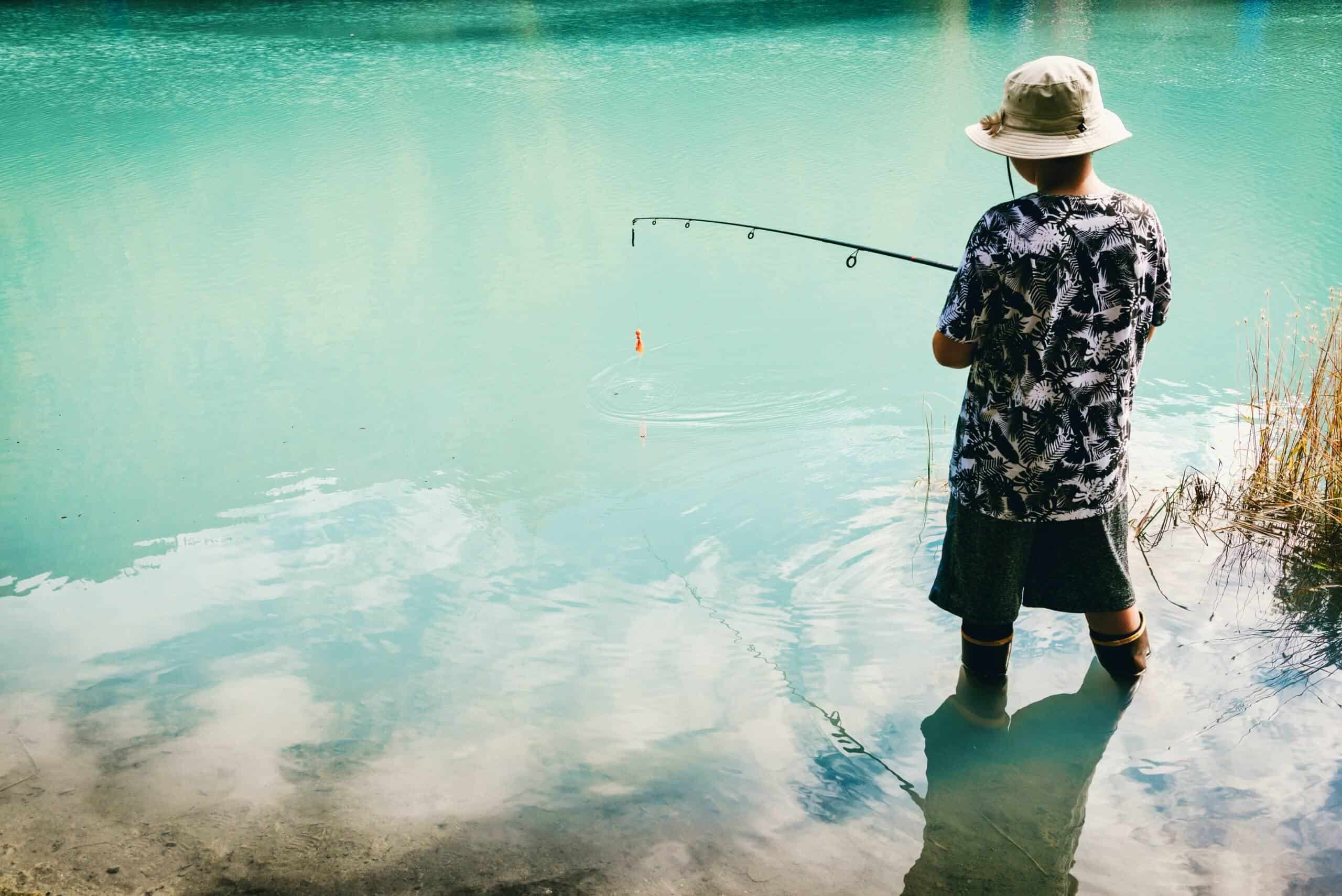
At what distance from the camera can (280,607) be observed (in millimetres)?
2582

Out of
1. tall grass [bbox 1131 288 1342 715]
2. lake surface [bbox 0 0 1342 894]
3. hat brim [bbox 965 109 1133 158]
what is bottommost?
lake surface [bbox 0 0 1342 894]

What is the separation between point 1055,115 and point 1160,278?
0.28 m

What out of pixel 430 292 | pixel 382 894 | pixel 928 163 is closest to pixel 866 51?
pixel 928 163

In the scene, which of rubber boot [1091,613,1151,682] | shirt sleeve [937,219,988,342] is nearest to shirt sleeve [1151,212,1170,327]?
shirt sleeve [937,219,988,342]

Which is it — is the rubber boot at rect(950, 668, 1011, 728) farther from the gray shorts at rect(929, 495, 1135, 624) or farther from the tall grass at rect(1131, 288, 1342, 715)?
the tall grass at rect(1131, 288, 1342, 715)

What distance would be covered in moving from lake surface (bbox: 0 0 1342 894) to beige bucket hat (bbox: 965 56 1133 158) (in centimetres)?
99

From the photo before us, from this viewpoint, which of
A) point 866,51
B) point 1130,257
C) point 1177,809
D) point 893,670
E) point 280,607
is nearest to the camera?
point 1130,257

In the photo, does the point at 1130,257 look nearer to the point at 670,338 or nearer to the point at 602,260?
the point at 670,338

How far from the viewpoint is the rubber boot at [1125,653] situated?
1.84 m

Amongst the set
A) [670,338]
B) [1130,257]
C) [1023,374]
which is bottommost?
[670,338]

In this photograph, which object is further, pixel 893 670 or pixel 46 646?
pixel 46 646

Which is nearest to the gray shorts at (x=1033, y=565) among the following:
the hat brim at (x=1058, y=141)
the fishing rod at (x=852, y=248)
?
the fishing rod at (x=852, y=248)

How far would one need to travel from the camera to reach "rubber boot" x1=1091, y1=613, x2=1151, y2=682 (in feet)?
6.03

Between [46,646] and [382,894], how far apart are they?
1285 mm
